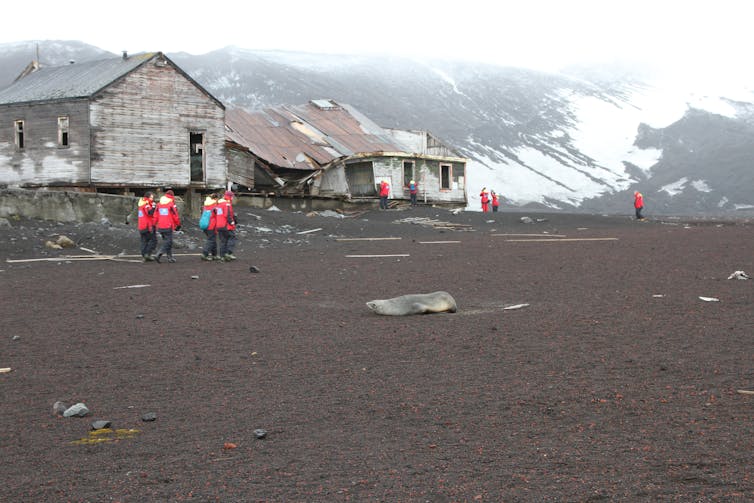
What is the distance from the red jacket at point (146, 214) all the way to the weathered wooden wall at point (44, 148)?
1292cm

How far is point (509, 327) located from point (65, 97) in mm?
25162

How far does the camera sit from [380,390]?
702cm

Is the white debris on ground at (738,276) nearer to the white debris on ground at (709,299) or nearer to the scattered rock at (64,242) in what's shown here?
the white debris on ground at (709,299)

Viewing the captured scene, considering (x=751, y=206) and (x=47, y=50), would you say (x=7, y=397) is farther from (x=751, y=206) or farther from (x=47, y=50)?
(x=47, y=50)

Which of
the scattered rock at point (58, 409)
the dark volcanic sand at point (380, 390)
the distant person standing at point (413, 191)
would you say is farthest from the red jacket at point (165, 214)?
the distant person standing at point (413, 191)

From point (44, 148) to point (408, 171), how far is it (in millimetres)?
21150

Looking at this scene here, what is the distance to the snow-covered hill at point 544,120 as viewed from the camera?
86.1 m

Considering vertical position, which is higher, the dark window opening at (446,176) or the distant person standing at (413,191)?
the dark window opening at (446,176)

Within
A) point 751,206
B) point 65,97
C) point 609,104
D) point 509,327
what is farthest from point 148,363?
point 609,104

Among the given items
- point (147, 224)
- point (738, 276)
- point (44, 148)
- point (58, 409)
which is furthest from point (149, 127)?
point (58, 409)

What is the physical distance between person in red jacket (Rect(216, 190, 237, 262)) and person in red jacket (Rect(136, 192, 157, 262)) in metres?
1.40

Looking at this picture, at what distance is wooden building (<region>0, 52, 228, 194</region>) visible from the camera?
1204 inches

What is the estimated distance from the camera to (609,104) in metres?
132

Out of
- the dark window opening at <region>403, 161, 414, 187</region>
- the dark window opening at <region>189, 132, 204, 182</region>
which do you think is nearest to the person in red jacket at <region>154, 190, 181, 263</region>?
the dark window opening at <region>189, 132, 204, 182</region>
